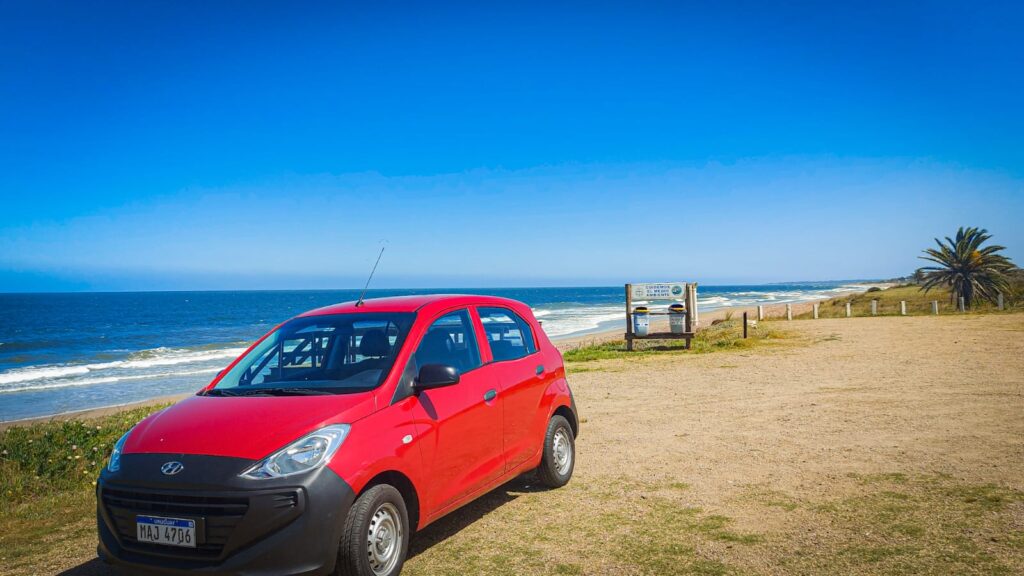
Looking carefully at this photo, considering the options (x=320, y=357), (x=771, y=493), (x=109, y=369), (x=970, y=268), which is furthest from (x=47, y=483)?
(x=970, y=268)

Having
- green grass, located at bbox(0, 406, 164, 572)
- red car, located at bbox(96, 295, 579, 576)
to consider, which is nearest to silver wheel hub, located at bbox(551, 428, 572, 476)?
red car, located at bbox(96, 295, 579, 576)

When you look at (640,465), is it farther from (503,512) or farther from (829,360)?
(829,360)

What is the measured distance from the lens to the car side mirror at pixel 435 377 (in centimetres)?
438

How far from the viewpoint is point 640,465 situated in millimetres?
7047

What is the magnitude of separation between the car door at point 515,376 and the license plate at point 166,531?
2.41 m

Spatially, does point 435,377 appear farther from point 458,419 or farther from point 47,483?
point 47,483

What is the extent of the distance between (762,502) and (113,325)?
69168mm

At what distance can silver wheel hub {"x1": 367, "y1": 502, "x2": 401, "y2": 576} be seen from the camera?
12.9 feet

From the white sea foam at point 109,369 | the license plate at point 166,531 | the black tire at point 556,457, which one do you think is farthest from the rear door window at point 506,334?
the white sea foam at point 109,369

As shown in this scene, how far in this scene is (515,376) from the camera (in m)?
5.64

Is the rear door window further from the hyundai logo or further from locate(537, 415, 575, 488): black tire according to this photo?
the hyundai logo

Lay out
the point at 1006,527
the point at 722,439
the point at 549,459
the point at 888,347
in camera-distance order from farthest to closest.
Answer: the point at 888,347
the point at 722,439
the point at 549,459
the point at 1006,527

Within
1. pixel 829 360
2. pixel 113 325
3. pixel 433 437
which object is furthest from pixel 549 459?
pixel 113 325

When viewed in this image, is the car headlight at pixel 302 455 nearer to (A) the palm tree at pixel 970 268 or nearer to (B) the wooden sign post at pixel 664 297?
(B) the wooden sign post at pixel 664 297
